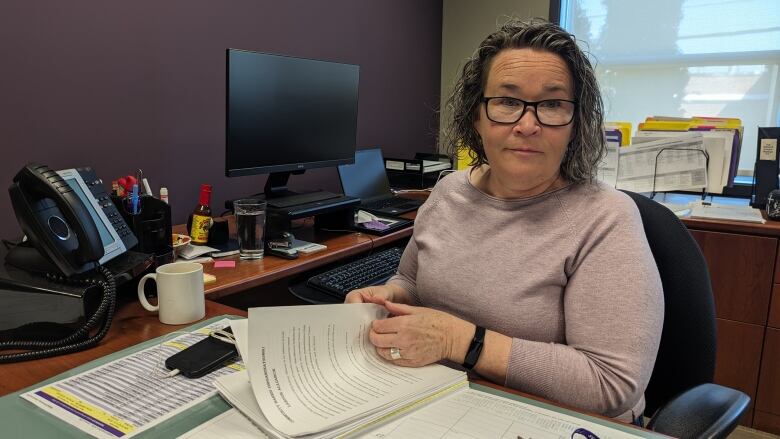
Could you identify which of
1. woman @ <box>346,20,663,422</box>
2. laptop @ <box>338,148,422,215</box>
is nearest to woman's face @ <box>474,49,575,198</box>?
woman @ <box>346,20,663,422</box>

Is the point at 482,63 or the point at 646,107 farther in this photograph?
the point at 646,107

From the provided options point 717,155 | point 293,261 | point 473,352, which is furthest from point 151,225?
point 717,155

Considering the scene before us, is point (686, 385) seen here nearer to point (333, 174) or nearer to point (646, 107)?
point (333, 174)

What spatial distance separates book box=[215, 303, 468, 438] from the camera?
0.70m

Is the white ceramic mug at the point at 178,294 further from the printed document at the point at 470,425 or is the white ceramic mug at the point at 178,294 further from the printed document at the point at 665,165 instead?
the printed document at the point at 665,165

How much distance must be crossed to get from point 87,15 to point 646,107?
2.85 meters

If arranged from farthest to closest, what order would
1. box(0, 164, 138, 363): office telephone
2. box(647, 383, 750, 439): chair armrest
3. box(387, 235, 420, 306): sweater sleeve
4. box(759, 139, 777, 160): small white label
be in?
box(759, 139, 777, 160): small white label, box(387, 235, 420, 306): sweater sleeve, box(0, 164, 138, 363): office telephone, box(647, 383, 750, 439): chair armrest

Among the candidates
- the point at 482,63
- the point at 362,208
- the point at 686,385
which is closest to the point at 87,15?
the point at 362,208

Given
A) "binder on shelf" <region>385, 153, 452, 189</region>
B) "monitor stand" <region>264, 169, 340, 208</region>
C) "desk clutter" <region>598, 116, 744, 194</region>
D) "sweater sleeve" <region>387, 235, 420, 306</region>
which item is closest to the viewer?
"sweater sleeve" <region>387, 235, 420, 306</region>

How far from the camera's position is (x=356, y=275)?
1.55m

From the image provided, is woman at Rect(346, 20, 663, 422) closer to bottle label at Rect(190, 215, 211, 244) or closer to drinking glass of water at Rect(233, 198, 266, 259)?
drinking glass of water at Rect(233, 198, 266, 259)

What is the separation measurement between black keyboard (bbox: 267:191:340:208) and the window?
1.81 m

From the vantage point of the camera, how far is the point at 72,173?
1.21m

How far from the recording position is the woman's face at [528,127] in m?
1.02
